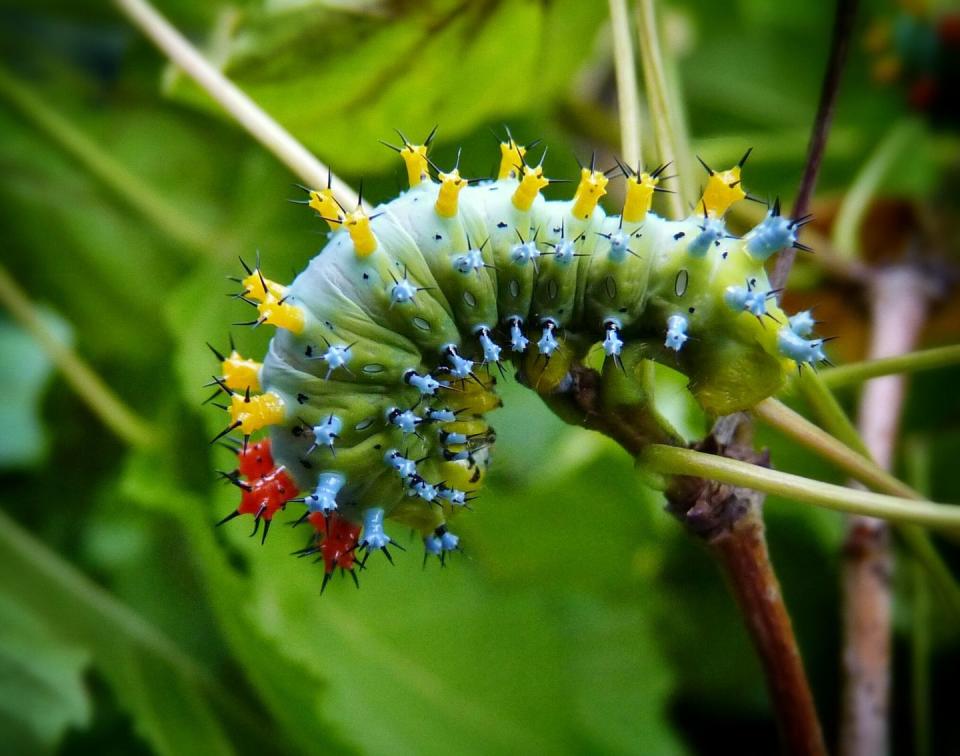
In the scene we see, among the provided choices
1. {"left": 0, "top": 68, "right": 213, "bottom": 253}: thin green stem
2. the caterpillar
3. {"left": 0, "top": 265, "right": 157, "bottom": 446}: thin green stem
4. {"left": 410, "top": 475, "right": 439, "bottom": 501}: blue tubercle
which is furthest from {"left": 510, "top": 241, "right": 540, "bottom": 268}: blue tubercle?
{"left": 0, "top": 68, "right": 213, "bottom": 253}: thin green stem

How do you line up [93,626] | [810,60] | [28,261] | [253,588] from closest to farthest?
[253,588]
[93,626]
[28,261]
[810,60]

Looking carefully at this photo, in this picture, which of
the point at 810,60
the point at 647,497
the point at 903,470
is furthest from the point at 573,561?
the point at 810,60

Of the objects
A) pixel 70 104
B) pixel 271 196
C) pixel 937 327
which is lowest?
pixel 271 196

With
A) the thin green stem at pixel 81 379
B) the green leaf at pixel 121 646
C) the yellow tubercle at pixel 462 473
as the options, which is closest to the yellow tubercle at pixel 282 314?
the yellow tubercle at pixel 462 473

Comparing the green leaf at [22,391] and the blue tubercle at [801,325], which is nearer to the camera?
the blue tubercle at [801,325]

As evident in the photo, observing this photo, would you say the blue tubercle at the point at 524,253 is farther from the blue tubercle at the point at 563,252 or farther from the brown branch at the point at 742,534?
the brown branch at the point at 742,534

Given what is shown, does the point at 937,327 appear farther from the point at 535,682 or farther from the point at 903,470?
the point at 535,682

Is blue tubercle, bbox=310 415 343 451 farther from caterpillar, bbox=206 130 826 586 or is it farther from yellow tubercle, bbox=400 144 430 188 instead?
yellow tubercle, bbox=400 144 430 188

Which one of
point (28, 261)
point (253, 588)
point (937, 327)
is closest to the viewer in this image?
point (253, 588)
